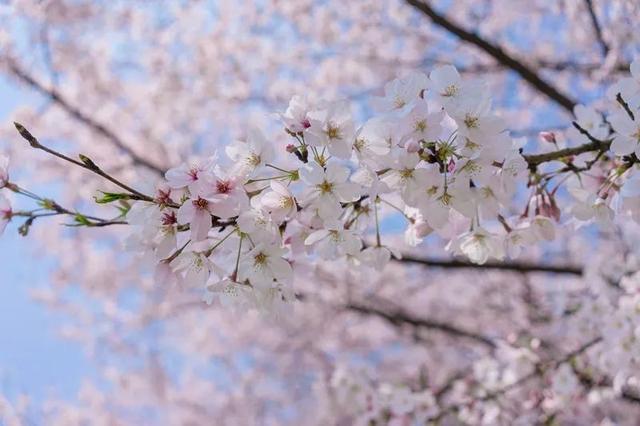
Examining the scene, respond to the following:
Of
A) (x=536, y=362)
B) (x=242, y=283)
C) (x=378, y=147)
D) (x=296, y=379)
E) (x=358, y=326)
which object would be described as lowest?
(x=242, y=283)

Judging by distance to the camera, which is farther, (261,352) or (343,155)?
(261,352)

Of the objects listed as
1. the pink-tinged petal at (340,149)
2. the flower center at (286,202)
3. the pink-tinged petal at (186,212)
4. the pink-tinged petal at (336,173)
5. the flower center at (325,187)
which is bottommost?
the pink-tinged petal at (186,212)

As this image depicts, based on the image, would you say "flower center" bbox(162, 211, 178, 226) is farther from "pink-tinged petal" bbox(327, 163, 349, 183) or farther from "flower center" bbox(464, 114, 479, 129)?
"flower center" bbox(464, 114, 479, 129)

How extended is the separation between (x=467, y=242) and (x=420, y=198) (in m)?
0.31

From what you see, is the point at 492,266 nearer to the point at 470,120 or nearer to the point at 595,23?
the point at 595,23

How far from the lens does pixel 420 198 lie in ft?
4.36

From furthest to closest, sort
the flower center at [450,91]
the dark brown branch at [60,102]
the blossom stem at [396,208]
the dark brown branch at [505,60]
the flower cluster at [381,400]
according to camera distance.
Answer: the dark brown branch at [60,102]
the dark brown branch at [505,60]
the flower cluster at [381,400]
the blossom stem at [396,208]
the flower center at [450,91]

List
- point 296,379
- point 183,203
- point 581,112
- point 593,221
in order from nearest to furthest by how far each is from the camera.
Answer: point 183,203, point 593,221, point 581,112, point 296,379

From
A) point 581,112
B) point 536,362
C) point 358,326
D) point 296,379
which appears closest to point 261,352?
point 296,379

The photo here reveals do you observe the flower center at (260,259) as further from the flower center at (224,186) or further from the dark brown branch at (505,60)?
the dark brown branch at (505,60)

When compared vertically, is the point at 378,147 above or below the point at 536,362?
below

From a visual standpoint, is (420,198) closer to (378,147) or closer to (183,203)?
(378,147)

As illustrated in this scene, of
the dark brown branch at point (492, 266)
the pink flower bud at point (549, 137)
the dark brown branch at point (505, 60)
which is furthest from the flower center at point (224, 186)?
the dark brown branch at point (505, 60)

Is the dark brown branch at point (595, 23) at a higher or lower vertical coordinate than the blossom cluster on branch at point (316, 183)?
higher
